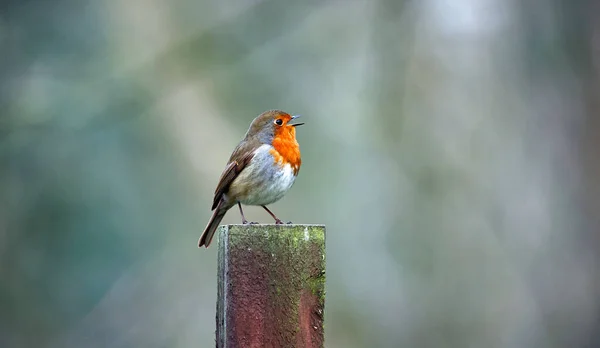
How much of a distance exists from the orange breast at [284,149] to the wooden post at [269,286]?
150cm

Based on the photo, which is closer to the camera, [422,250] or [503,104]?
[422,250]

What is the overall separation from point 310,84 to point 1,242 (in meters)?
3.06

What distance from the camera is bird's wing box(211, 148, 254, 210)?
313 centimetres

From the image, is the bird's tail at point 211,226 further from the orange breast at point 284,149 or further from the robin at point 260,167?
the orange breast at point 284,149

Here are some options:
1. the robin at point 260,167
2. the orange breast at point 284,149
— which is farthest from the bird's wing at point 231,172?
the orange breast at point 284,149

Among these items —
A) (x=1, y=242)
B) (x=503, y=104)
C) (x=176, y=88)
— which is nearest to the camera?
(x=1, y=242)

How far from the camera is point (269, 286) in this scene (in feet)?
5.44

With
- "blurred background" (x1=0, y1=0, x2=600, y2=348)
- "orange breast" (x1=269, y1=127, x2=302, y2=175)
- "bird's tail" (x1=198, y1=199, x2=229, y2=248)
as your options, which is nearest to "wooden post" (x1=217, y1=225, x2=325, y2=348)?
"bird's tail" (x1=198, y1=199, x2=229, y2=248)

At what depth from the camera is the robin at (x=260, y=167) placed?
3.13 metres

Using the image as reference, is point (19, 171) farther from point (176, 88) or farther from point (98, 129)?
point (176, 88)

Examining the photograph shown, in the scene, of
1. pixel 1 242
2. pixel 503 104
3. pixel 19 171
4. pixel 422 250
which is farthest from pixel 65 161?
pixel 503 104

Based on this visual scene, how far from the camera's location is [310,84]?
673 centimetres

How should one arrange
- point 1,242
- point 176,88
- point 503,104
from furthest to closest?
point 503,104 → point 176,88 → point 1,242

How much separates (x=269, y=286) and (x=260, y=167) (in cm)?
151
